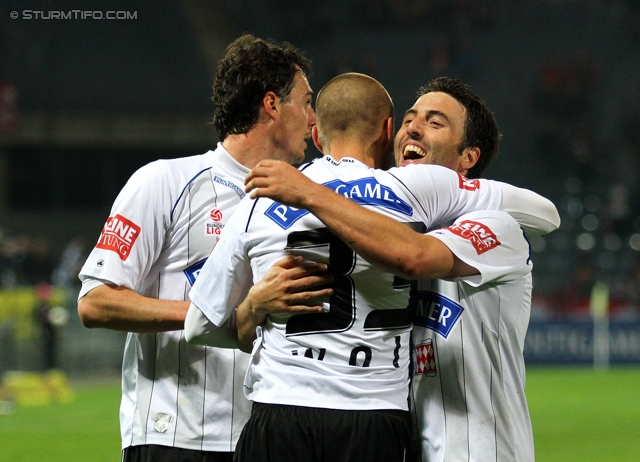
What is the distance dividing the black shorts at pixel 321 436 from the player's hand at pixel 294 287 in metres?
0.25

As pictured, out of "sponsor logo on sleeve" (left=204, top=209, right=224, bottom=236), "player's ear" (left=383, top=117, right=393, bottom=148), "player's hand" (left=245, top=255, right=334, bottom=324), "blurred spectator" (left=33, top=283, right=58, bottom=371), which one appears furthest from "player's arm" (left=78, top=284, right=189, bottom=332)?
"blurred spectator" (left=33, top=283, right=58, bottom=371)

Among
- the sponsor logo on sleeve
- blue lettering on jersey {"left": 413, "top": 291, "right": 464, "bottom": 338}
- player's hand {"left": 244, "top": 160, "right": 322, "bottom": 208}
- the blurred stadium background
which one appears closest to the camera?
player's hand {"left": 244, "top": 160, "right": 322, "bottom": 208}

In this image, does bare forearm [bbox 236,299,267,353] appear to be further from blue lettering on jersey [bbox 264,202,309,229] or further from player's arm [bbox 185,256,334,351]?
blue lettering on jersey [bbox 264,202,309,229]

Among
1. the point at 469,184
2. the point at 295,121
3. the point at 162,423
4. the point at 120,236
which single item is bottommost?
the point at 162,423

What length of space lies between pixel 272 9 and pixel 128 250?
18373 mm

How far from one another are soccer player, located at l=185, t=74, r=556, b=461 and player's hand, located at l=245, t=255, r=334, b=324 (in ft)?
0.09

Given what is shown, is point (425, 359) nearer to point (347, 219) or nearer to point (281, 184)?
point (347, 219)

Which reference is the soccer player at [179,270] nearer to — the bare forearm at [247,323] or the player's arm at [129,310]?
the player's arm at [129,310]

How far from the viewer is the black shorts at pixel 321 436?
2.21m

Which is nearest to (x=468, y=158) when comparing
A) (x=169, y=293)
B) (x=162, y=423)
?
(x=169, y=293)

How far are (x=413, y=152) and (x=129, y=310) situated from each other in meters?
1.03

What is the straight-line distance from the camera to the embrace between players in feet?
7.25

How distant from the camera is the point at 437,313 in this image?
8.05 ft

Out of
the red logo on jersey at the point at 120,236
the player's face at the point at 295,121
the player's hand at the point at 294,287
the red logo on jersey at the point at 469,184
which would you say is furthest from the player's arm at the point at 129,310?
the red logo on jersey at the point at 469,184
